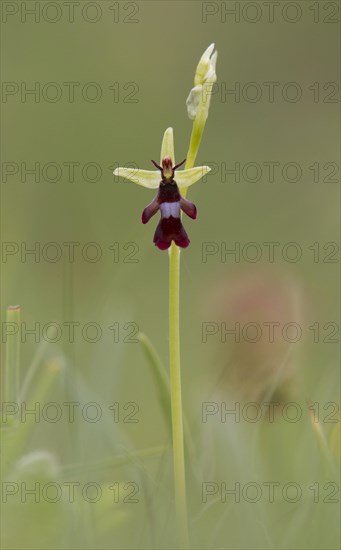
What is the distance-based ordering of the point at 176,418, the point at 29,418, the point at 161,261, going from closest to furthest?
the point at 176,418 → the point at 29,418 → the point at 161,261

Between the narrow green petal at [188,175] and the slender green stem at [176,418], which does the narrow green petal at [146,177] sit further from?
the slender green stem at [176,418]

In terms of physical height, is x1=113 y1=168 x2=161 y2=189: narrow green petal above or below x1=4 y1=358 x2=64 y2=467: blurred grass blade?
above

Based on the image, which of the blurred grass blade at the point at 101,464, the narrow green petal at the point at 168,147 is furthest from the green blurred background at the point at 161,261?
the narrow green petal at the point at 168,147

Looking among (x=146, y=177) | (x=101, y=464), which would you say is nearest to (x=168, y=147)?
(x=146, y=177)

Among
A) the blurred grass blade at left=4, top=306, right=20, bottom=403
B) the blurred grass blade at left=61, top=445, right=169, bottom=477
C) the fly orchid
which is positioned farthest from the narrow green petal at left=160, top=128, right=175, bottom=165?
the blurred grass blade at left=61, top=445, right=169, bottom=477

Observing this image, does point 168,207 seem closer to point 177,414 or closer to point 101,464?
point 177,414

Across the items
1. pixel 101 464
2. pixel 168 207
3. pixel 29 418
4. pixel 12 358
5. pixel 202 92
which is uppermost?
pixel 202 92

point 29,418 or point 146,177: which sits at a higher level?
point 146,177

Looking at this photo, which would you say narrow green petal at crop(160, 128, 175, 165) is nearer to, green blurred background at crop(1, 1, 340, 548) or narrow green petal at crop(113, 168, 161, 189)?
narrow green petal at crop(113, 168, 161, 189)
